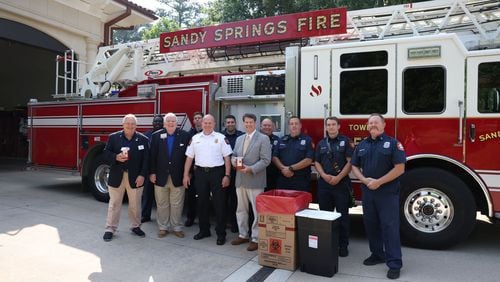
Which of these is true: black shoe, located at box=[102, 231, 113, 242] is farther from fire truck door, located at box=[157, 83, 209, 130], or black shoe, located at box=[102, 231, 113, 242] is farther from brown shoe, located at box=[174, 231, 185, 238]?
fire truck door, located at box=[157, 83, 209, 130]

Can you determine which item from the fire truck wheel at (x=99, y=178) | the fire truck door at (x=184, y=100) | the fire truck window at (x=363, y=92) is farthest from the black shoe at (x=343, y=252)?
the fire truck wheel at (x=99, y=178)

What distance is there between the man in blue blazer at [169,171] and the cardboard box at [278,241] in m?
1.62

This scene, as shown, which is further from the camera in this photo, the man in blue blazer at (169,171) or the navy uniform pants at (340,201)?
the man in blue blazer at (169,171)

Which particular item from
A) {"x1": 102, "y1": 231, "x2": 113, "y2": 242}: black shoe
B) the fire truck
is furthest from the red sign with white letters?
{"x1": 102, "y1": 231, "x2": 113, "y2": 242}: black shoe

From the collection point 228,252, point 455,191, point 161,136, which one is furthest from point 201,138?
point 455,191

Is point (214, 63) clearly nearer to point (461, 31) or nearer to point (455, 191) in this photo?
point (461, 31)

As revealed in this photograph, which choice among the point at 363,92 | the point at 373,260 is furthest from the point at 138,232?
the point at 363,92

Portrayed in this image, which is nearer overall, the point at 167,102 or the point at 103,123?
the point at 167,102

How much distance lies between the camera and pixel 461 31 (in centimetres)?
588

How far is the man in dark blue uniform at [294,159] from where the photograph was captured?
535cm

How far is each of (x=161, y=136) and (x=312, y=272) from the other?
110 inches

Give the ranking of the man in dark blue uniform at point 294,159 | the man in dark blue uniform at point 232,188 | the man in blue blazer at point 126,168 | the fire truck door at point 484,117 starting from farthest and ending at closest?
the man in dark blue uniform at point 232,188
the man in blue blazer at point 126,168
the man in dark blue uniform at point 294,159
the fire truck door at point 484,117

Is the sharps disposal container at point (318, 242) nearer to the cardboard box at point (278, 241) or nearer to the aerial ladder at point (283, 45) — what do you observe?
the cardboard box at point (278, 241)

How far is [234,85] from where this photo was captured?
6883mm
